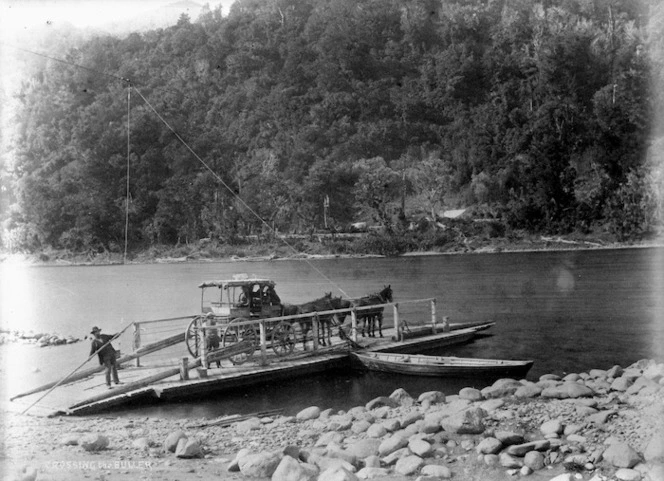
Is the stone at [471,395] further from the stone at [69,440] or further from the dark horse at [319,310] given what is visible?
the stone at [69,440]

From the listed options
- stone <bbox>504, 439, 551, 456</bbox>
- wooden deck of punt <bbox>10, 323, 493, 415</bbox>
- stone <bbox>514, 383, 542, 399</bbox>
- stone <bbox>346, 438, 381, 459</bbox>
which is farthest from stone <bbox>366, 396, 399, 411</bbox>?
stone <bbox>504, 439, 551, 456</bbox>

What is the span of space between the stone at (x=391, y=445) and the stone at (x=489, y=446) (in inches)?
38.4

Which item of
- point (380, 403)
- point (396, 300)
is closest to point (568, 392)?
point (380, 403)

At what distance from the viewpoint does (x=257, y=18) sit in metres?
28.9

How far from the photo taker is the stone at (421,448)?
820 cm

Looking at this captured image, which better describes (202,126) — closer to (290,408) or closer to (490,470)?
(290,408)

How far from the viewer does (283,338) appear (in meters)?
16.3

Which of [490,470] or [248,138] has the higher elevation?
[248,138]

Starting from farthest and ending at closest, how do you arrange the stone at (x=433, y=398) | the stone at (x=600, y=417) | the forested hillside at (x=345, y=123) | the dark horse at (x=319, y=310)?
1. the forested hillside at (x=345, y=123)
2. the dark horse at (x=319, y=310)
3. the stone at (x=433, y=398)
4. the stone at (x=600, y=417)

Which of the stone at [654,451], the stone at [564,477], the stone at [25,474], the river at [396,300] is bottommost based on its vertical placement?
the river at [396,300]

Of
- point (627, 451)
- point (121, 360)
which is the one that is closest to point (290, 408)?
point (121, 360)

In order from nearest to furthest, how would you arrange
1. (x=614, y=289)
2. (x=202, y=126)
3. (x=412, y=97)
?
(x=202, y=126) < (x=614, y=289) < (x=412, y=97)

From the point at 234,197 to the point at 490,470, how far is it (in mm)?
19635

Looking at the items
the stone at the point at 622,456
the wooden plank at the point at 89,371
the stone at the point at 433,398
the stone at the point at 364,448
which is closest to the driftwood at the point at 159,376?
the wooden plank at the point at 89,371
